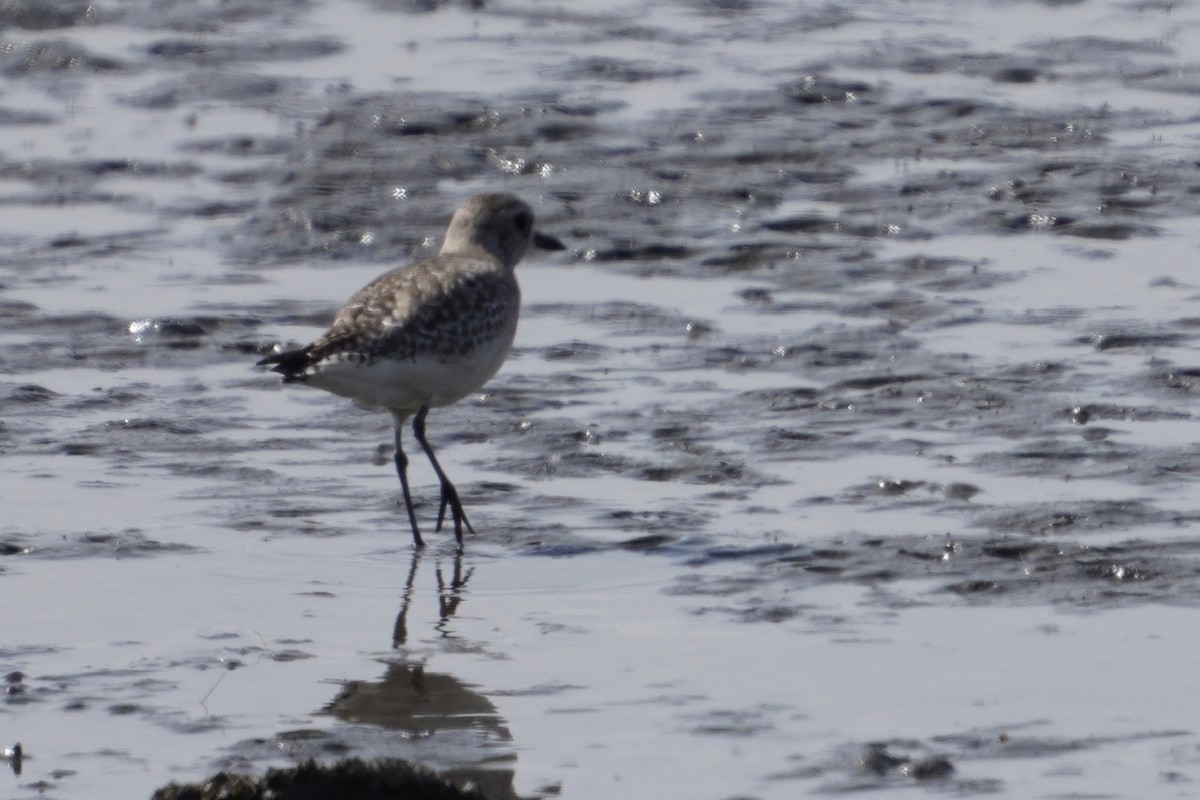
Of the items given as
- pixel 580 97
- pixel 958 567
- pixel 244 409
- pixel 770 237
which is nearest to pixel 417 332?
pixel 244 409

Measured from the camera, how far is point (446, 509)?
850 cm

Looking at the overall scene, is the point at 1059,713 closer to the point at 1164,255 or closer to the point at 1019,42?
the point at 1164,255

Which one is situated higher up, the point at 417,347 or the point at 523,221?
the point at 523,221

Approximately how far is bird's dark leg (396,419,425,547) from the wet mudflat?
0.29 ft

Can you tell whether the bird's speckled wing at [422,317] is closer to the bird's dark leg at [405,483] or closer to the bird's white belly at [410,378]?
the bird's white belly at [410,378]

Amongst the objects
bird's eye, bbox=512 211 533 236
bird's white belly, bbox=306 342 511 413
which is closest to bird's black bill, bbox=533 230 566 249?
bird's eye, bbox=512 211 533 236

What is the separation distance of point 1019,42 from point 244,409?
7.98m

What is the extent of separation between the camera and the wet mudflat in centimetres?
618

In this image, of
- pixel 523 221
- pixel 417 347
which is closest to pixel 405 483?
pixel 417 347

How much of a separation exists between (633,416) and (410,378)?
116 cm

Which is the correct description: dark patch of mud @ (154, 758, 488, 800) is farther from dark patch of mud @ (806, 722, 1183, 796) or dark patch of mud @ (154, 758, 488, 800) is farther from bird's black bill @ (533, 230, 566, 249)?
bird's black bill @ (533, 230, 566, 249)

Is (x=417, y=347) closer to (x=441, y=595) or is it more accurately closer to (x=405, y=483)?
(x=405, y=483)

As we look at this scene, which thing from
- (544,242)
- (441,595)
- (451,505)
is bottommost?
(441,595)

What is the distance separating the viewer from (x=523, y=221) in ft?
31.0
